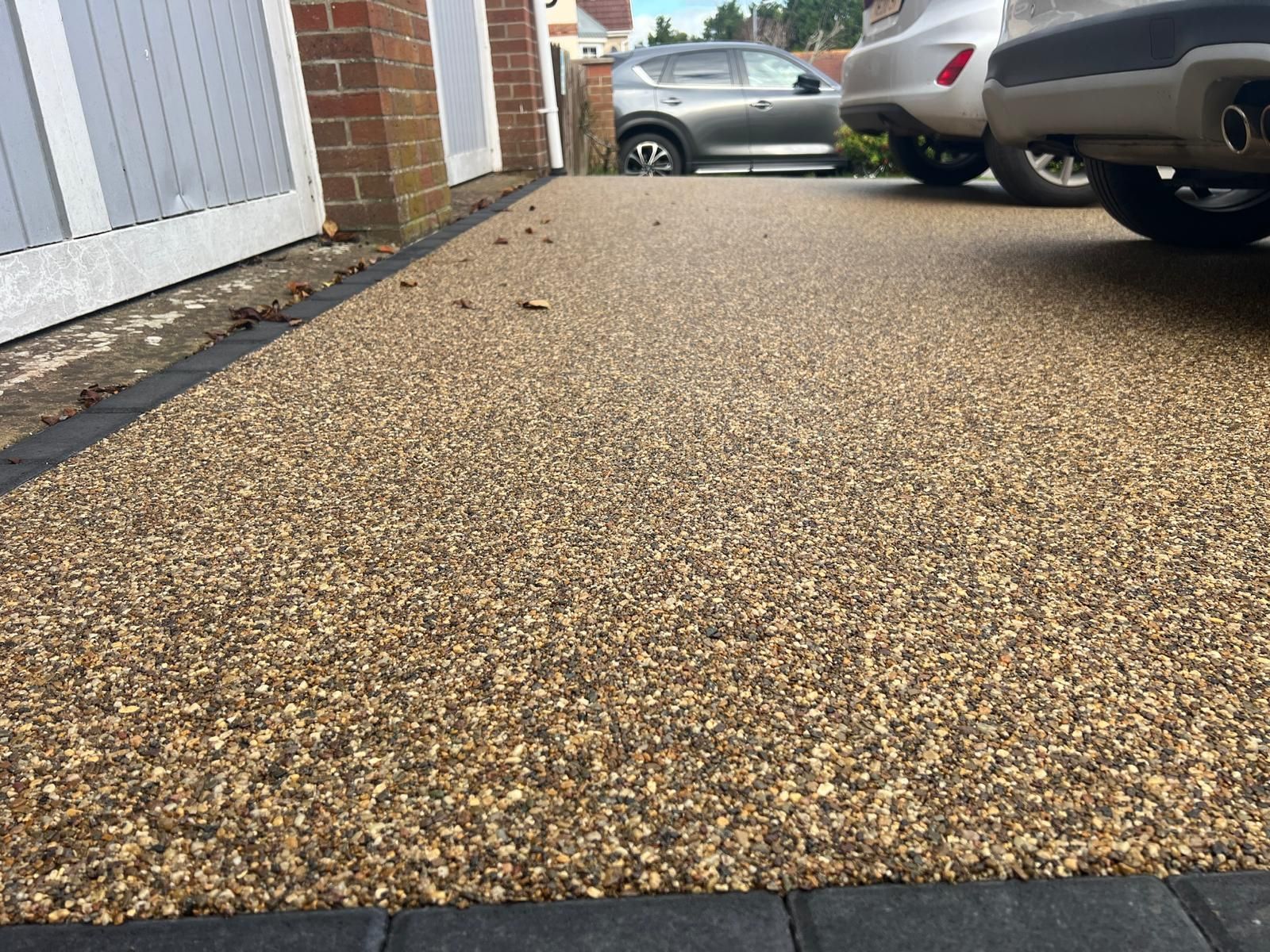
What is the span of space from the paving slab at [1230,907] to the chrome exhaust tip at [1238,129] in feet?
7.00

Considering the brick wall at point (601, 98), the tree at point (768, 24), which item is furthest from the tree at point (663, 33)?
the brick wall at point (601, 98)

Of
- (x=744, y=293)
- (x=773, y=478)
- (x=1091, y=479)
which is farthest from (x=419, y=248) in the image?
(x=1091, y=479)

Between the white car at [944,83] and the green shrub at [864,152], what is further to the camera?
the green shrub at [864,152]

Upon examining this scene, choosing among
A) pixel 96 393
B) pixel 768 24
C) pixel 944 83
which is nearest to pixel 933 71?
pixel 944 83

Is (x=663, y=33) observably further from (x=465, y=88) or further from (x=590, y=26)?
(x=465, y=88)

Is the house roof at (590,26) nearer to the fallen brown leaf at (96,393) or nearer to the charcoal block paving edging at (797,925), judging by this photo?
the fallen brown leaf at (96,393)

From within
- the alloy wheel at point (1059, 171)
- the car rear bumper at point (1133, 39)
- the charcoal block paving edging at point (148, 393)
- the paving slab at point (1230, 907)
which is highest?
the car rear bumper at point (1133, 39)

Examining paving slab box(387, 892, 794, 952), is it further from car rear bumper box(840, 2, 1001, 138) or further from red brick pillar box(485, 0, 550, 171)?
red brick pillar box(485, 0, 550, 171)

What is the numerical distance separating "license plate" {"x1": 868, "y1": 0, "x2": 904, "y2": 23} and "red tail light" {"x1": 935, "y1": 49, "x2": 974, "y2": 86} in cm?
66

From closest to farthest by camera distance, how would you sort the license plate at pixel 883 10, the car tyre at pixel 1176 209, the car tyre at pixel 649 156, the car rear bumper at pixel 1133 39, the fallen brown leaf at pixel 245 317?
the car rear bumper at pixel 1133 39 < the fallen brown leaf at pixel 245 317 < the car tyre at pixel 1176 209 < the license plate at pixel 883 10 < the car tyre at pixel 649 156

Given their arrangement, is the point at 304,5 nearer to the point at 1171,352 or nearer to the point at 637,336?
the point at 637,336

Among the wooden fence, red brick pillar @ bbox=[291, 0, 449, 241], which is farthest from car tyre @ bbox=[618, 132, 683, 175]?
red brick pillar @ bbox=[291, 0, 449, 241]

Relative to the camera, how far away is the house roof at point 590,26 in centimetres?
4594

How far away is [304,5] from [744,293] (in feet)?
7.85
